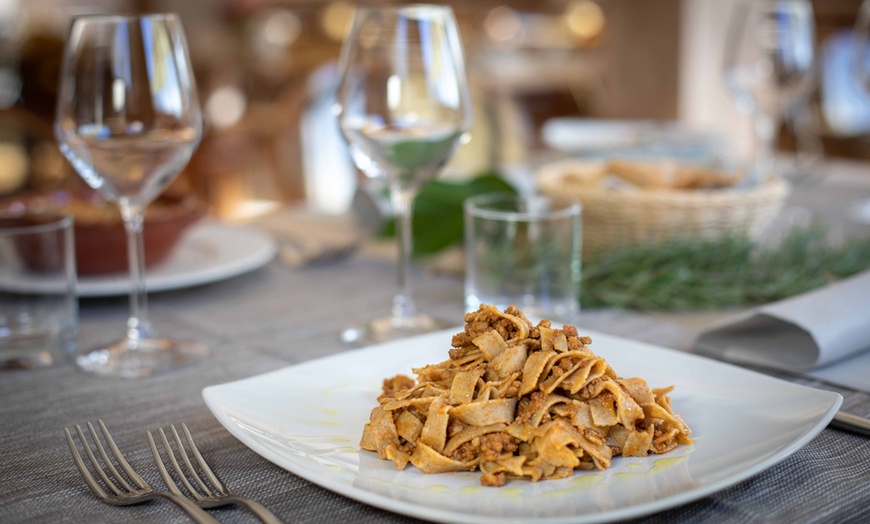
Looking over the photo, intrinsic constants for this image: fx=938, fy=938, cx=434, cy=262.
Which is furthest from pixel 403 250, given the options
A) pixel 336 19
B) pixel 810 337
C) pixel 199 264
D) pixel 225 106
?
pixel 336 19

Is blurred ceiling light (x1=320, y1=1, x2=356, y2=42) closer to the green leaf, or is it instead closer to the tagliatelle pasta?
the green leaf

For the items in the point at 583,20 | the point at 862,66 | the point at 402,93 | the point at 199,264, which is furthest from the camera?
the point at 583,20

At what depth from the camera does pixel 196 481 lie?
0.70 metres

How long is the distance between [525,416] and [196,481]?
0.82ft

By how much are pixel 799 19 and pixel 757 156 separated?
11.2 inches

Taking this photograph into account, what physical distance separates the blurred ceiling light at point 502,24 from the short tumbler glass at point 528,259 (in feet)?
19.9

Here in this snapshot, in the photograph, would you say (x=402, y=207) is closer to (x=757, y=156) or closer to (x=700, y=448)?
(x=700, y=448)

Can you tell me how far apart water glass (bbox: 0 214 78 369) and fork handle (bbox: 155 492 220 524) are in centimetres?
45

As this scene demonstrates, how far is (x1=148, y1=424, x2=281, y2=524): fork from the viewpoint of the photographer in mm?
618

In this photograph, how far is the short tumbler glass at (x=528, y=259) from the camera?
1.09 m

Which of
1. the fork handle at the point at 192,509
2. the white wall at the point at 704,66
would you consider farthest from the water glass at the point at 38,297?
the white wall at the point at 704,66

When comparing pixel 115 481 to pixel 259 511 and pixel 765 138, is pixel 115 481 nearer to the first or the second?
pixel 259 511

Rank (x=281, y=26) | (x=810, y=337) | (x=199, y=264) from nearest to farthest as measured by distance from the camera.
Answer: (x=810, y=337) → (x=199, y=264) → (x=281, y=26)

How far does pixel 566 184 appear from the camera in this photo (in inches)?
56.7
